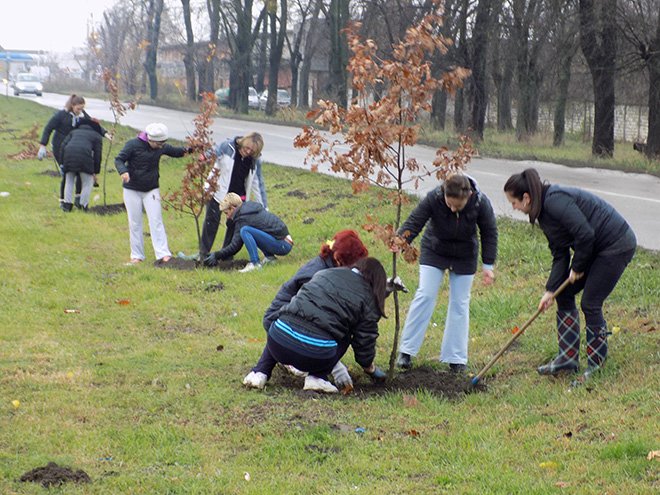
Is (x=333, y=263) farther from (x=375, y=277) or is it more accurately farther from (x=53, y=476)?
(x=53, y=476)

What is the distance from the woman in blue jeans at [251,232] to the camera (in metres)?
9.44

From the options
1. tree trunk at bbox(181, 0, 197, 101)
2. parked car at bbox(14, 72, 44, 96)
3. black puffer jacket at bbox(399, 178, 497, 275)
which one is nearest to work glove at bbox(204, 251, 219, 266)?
black puffer jacket at bbox(399, 178, 497, 275)

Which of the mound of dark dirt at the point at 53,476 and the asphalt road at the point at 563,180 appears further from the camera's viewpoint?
the asphalt road at the point at 563,180

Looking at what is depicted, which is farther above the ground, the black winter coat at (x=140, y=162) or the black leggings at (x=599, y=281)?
the black winter coat at (x=140, y=162)

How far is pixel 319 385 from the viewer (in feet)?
17.9

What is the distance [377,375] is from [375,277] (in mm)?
985

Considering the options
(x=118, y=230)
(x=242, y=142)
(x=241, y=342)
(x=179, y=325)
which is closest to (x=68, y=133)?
(x=118, y=230)

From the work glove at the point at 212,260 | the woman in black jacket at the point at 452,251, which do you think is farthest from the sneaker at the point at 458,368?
the work glove at the point at 212,260

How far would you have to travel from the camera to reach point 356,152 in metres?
5.32

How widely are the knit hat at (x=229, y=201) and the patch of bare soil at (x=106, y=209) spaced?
4.79 meters

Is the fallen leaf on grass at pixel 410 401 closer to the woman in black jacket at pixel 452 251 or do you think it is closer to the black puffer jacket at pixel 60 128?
the woman in black jacket at pixel 452 251

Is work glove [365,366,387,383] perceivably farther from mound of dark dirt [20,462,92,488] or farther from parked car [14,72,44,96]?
parked car [14,72,44,96]

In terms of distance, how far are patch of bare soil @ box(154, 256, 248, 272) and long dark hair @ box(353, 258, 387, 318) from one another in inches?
184

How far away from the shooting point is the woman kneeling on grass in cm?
513
